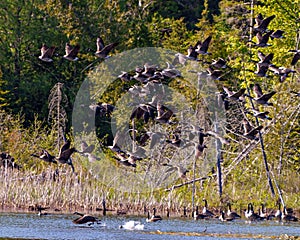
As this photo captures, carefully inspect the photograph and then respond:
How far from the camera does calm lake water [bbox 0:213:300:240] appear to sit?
21.0 meters

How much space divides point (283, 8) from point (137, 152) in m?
10.4

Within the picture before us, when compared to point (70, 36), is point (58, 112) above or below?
below

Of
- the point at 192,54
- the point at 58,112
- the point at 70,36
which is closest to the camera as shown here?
the point at 192,54

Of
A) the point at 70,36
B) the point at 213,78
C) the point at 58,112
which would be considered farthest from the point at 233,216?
the point at 70,36

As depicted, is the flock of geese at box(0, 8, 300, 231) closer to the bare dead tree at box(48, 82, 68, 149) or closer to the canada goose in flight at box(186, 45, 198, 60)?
the canada goose in flight at box(186, 45, 198, 60)

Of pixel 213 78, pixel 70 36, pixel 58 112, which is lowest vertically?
pixel 213 78

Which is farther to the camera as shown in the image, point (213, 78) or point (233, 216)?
point (233, 216)

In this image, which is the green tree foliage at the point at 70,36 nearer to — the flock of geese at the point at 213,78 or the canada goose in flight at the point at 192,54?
the flock of geese at the point at 213,78

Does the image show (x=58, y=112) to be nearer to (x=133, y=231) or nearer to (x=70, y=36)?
(x=133, y=231)

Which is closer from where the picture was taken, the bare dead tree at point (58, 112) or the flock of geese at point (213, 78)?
the flock of geese at point (213, 78)

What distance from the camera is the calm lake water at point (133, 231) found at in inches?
825

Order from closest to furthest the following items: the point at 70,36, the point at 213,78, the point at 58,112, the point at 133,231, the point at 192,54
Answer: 1. the point at 133,231
2. the point at 192,54
3. the point at 213,78
4. the point at 58,112
5. the point at 70,36

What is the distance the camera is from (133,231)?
21734 mm

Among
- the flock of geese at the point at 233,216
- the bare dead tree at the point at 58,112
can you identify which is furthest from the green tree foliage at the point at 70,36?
the flock of geese at the point at 233,216
